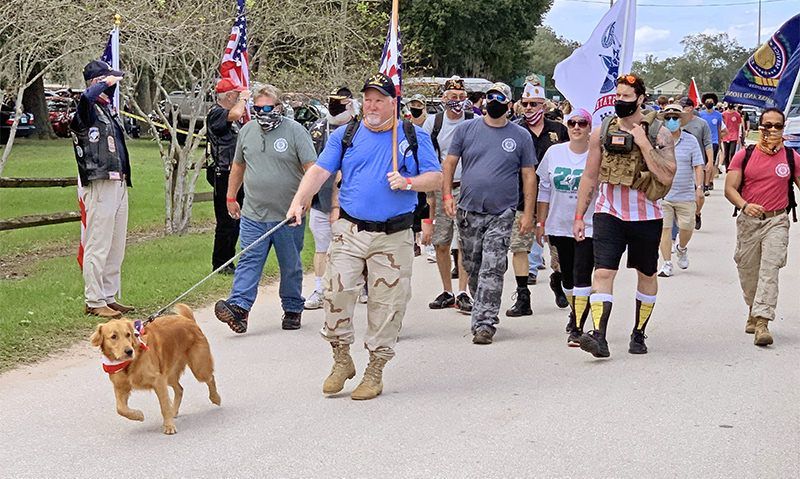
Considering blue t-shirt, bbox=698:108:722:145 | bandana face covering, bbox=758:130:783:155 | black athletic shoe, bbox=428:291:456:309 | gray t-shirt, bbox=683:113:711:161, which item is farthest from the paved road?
blue t-shirt, bbox=698:108:722:145

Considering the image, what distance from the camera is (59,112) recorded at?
39344 millimetres

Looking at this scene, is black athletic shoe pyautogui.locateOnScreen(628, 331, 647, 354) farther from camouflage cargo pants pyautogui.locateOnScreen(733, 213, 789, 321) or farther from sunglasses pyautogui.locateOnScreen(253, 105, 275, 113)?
sunglasses pyautogui.locateOnScreen(253, 105, 275, 113)

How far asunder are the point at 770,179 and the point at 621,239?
1678 millimetres

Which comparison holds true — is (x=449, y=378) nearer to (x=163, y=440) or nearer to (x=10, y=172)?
(x=163, y=440)

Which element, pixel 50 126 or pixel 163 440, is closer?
pixel 163 440

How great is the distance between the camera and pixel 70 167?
26.0m

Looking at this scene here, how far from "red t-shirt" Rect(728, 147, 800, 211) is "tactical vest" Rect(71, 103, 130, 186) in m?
5.16

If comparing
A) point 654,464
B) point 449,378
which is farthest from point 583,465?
point 449,378

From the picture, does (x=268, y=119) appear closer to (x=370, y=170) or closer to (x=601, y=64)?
(x=370, y=170)

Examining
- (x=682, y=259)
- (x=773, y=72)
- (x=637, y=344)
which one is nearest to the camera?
(x=637, y=344)

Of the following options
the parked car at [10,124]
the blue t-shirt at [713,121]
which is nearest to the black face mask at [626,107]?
the blue t-shirt at [713,121]

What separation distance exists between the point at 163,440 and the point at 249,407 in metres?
0.79

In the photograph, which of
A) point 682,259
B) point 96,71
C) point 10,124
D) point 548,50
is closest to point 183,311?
point 96,71

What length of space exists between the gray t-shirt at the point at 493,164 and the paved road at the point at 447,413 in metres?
1.12
